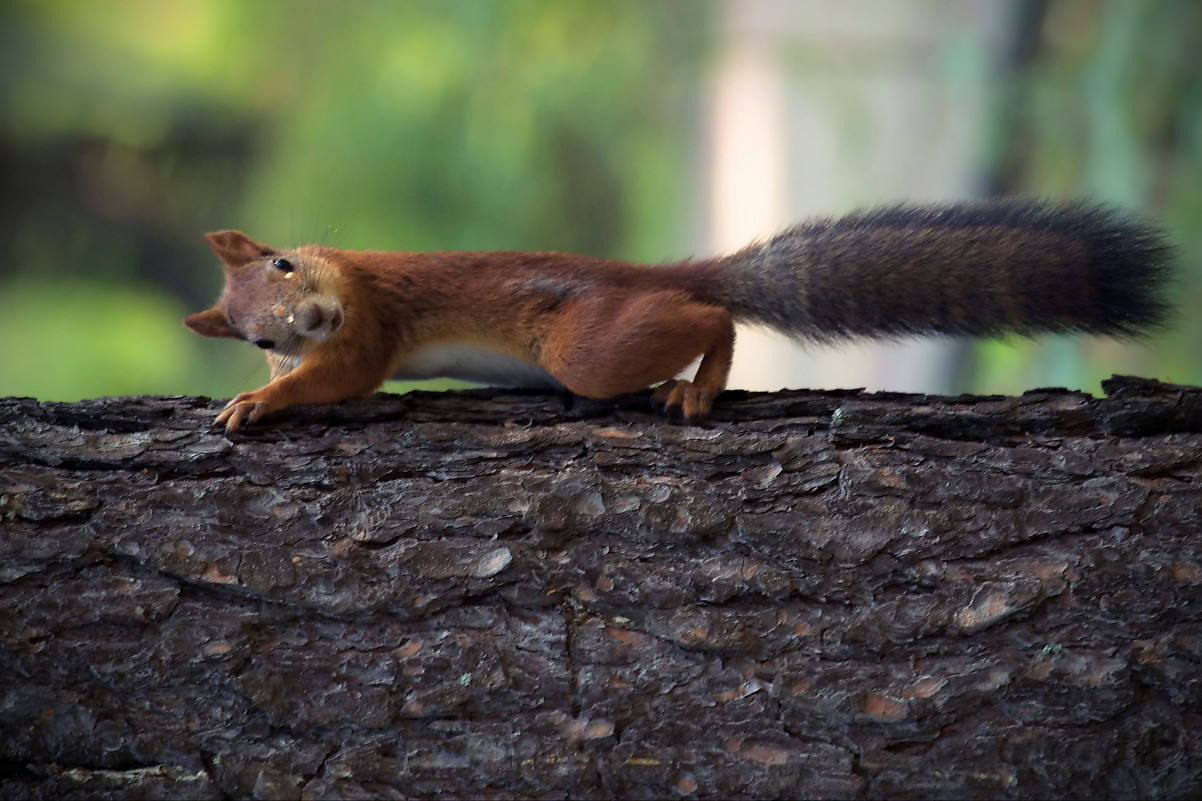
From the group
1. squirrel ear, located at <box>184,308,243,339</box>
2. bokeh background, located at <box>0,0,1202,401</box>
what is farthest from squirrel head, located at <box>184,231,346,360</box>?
bokeh background, located at <box>0,0,1202,401</box>

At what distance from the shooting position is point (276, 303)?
1.73m

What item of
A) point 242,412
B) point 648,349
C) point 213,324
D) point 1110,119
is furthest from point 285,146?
point 1110,119

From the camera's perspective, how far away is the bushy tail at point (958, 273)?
4.89 ft

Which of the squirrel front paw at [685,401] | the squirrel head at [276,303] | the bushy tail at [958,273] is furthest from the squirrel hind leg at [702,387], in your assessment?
the squirrel head at [276,303]

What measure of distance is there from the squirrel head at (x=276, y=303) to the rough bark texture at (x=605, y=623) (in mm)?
385

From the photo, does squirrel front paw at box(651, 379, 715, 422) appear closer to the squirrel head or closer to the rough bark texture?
the rough bark texture

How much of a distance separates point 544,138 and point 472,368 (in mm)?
1059

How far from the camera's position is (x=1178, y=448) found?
4.48ft

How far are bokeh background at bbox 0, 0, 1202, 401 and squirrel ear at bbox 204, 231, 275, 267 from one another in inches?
19.7

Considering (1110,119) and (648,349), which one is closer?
(648,349)

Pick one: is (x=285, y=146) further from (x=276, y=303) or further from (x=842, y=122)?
(x=842, y=122)

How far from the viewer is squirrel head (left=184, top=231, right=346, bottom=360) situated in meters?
1.69

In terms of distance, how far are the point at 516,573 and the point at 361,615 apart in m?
0.23

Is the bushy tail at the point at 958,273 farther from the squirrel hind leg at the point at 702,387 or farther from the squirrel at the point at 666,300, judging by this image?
the squirrel hind leg at the point at 702,387
